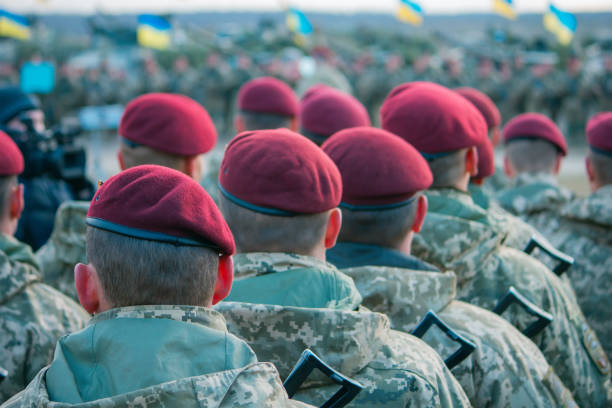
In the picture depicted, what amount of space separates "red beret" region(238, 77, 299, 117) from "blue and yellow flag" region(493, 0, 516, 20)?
31.5 ft

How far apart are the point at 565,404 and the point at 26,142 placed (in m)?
2.97

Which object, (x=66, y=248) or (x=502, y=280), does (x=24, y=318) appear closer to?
(x=66, y=248)

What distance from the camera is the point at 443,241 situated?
2625 mm

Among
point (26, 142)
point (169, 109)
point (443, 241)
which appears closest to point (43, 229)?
point (26, 142)

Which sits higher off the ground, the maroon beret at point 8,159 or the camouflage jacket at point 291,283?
the camouflage jacket at point 291,283

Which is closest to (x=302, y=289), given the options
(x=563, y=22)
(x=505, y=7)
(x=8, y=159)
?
(x=8, y=159)

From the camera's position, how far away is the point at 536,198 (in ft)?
14.0

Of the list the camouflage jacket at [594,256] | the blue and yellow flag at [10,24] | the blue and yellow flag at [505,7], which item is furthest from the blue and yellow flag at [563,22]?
the camouflage jacket at [594,256]

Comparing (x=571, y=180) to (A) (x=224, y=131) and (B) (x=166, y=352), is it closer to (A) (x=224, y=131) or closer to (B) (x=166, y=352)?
(A) (x=224, y=131)

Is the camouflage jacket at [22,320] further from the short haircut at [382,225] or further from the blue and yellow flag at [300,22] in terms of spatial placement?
the blue and yellow flag at [300,22]

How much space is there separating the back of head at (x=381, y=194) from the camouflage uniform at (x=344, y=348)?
441mm

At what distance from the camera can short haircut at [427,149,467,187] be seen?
9.55ft

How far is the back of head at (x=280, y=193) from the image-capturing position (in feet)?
6.45

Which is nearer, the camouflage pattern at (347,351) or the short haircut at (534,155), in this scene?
the camouflage pattern at (347,351)
